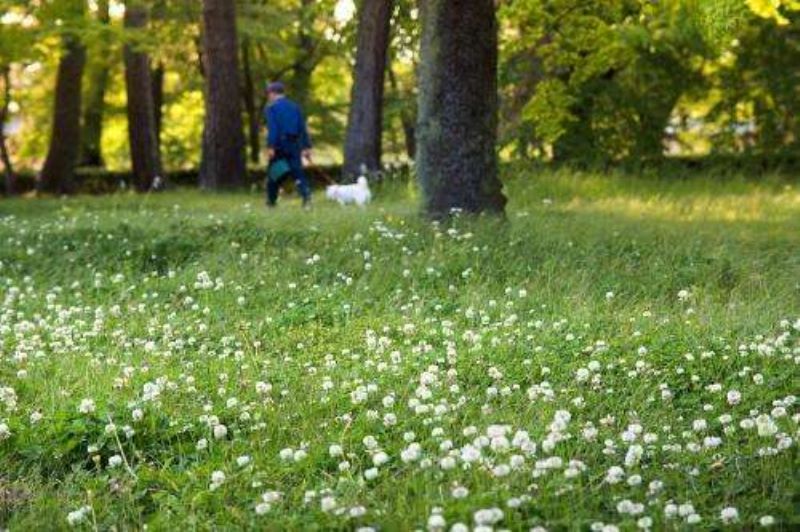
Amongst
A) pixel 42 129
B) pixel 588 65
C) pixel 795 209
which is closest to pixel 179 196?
pixel 588 65

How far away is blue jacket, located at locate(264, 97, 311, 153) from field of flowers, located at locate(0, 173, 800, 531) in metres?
3.04

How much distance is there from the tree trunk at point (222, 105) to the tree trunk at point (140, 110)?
2.39m

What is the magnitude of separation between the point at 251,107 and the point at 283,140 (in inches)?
683

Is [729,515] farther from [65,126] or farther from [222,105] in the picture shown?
[65,126]

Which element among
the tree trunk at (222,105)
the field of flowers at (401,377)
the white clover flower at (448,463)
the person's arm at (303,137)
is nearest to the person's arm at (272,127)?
the person's arm at (303,137)

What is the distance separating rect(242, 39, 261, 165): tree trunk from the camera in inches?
1139

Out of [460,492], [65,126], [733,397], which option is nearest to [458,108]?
[733,397]

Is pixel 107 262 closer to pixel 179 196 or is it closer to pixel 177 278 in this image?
pixel 177 278

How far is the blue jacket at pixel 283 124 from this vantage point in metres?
13.3

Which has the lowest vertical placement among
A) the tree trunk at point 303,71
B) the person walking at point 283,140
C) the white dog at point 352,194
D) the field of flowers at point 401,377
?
the field of flowers at point 401,377

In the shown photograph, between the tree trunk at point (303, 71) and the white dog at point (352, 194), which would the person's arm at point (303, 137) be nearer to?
the white dog at point (352, 194)

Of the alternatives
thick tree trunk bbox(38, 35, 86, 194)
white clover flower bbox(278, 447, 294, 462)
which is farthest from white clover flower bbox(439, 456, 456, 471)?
thick tree trunk bbox(38, 35, 86, 194)

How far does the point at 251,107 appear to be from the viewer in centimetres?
3022

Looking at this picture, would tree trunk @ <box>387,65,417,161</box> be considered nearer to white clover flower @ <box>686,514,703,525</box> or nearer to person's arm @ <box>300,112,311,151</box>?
person's arm @ <box>300,112,311,151</box>
